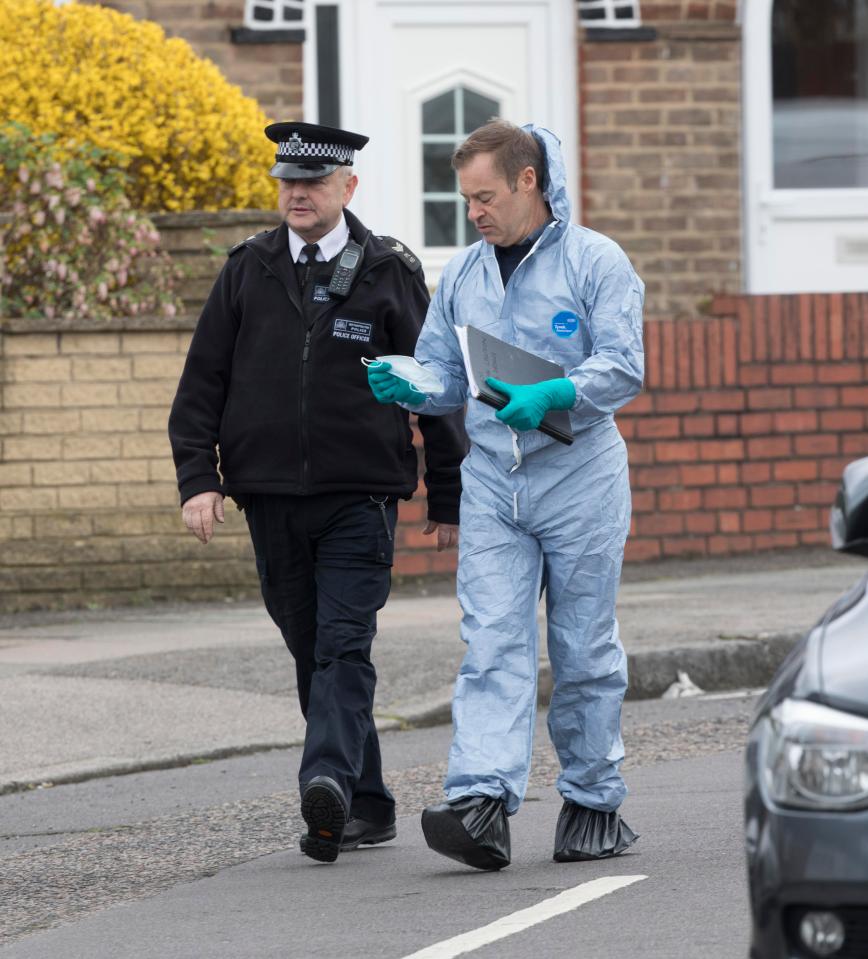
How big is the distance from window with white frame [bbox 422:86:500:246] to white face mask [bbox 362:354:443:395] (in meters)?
9.18

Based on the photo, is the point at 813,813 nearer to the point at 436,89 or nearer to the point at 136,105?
the point at 136,105

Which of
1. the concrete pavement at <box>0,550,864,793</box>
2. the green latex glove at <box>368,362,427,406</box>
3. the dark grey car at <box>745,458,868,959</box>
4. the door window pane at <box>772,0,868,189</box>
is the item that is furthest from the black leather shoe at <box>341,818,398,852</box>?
the door window pane at <box>772,0,868,189</box>

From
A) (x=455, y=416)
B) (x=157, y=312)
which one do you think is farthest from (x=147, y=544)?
(x=455, y=416)

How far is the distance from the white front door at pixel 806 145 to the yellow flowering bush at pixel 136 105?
3.90 metres

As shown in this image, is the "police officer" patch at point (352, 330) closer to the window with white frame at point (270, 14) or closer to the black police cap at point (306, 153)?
the black police cap at point (306, 153)

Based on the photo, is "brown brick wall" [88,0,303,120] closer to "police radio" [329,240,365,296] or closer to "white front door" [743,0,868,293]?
"white front door" [743,0,868,293]

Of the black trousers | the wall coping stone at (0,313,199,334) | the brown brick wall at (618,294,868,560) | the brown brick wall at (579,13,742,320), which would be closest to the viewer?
the black trousers

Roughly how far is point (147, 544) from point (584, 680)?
616 centimetres

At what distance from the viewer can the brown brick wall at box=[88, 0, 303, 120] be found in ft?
45.4

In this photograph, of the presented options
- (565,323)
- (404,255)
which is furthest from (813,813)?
(404,255)

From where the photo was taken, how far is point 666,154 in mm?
14258

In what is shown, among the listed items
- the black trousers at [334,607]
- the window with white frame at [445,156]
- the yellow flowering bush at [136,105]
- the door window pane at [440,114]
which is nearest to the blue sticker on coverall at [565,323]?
the black trousers at [334,607]

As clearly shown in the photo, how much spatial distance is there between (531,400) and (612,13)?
379 inches

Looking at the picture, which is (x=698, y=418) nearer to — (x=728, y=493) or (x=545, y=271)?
(x=728, y=493)
